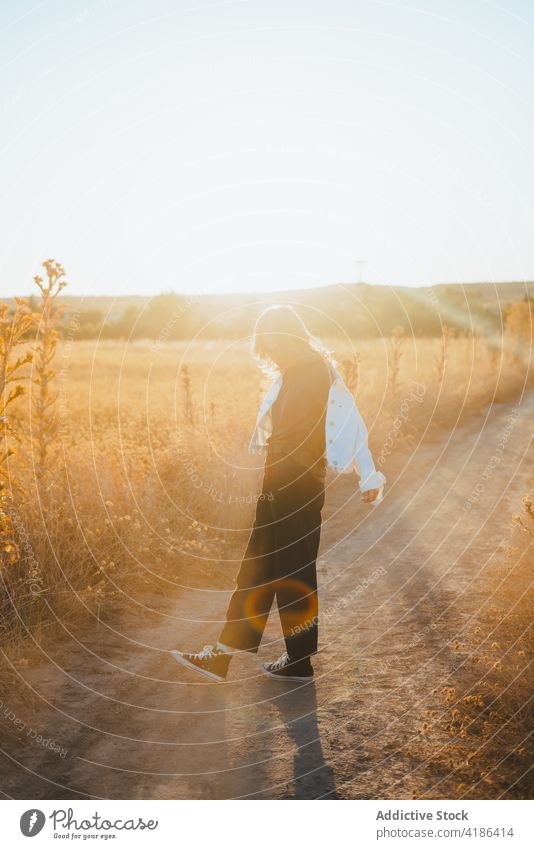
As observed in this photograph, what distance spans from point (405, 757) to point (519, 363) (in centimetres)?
1703

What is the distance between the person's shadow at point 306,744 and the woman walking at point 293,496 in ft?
0.68

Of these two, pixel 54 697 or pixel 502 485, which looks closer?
pixel 54 697

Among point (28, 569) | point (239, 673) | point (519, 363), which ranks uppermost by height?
point (519, 363)

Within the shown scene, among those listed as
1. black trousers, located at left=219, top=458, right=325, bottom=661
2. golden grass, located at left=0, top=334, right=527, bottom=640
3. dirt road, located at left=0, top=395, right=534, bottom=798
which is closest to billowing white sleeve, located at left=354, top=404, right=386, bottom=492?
black trousers, located at left=219, top=458, right=325, bottom=661

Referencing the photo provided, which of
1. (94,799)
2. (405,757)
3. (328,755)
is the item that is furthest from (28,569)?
(405,757)

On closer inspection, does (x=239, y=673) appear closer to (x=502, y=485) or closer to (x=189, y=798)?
(x=189, y=798)

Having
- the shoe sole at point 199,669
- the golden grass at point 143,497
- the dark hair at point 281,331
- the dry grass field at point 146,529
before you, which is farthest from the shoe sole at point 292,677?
the dark hair at point 281,331

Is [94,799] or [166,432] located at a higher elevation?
[166,432]

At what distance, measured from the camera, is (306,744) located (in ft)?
10.9

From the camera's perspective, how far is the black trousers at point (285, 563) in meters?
4.03

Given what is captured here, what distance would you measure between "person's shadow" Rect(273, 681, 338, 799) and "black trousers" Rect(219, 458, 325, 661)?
28 centimetres

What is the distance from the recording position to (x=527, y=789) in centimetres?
289

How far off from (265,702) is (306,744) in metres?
0.53

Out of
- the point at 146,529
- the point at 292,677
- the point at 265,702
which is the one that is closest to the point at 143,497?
the point at 146,529
